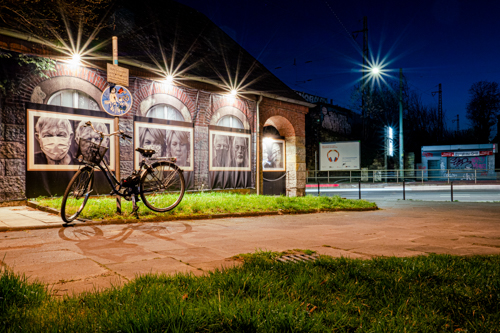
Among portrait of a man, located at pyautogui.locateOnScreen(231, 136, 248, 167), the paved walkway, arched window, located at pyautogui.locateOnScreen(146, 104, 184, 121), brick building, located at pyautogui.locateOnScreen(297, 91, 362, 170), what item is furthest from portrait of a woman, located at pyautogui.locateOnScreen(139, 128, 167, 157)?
brick building, located at pyautogui.locateOnScreen(297, 91, 362, 170)

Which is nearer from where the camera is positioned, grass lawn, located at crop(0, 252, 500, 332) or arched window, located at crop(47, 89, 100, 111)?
grass lawn, located at crop(0, 252, 500, 332)

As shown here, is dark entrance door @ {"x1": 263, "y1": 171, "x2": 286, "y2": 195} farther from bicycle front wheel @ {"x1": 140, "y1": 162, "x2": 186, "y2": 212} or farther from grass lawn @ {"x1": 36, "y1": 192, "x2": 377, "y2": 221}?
bicycle front wheel @ {"x1": 140, "y1": 162, "x2": 186, "y2": 212}

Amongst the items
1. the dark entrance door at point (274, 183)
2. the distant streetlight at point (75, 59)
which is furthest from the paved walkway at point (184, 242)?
the dark entrance door at point (274, 183)

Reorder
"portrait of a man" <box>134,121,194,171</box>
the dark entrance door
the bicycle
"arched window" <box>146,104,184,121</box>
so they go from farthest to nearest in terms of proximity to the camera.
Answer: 1. the dark entrance door
2. "arched window" <box>146,104,184,121</box>
3. "portrait of a man" <box>134,121,194,171</box>
4. the bicycle

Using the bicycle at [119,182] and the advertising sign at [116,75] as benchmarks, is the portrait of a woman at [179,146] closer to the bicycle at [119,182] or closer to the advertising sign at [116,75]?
the bicycle at [119,182]

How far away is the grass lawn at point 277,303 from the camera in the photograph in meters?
2.14

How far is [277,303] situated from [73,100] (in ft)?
31.6

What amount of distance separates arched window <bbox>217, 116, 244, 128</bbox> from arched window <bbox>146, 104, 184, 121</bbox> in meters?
1.99

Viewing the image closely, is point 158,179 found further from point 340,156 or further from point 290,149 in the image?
point 340,156

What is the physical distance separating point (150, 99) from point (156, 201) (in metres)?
4.94

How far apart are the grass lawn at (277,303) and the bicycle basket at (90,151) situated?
384cm

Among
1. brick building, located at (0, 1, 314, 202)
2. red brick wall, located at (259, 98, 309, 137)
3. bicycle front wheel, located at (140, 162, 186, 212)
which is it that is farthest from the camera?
red brick wall, located at (259, 98, 309, 137)

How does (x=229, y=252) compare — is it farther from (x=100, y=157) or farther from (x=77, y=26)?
(x=77, y=26)

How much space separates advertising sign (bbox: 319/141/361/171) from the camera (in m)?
22.4
